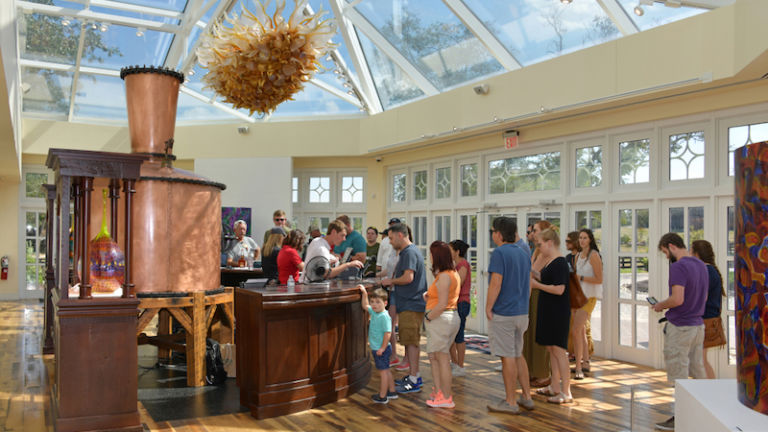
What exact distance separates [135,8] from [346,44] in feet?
11.1

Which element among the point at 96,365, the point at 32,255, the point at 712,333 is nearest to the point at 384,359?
the point at 96,365

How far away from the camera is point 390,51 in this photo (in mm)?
9305

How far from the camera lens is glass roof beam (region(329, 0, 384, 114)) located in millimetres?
9234

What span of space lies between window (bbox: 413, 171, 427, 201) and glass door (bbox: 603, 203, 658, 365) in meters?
3.80

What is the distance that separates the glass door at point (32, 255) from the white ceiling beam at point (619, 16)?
11.6 metres

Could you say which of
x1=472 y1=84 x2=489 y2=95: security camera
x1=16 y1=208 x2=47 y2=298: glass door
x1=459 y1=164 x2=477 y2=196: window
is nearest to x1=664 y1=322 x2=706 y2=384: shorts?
x1=472 y1=84 x2=489 y2=95: security camera

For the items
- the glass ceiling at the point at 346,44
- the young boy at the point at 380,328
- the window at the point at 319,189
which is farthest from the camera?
the window at the point at 319,189

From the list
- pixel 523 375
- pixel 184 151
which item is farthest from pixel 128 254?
pixel 184 151

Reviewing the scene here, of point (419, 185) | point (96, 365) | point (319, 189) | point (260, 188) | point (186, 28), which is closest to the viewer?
point (96, 365)

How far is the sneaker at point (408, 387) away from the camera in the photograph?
17.7 feet

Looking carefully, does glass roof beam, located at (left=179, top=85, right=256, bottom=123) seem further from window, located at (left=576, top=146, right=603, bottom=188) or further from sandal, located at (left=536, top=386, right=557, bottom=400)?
sandal, located at (left=536, top=386, right=557, bottom=400)

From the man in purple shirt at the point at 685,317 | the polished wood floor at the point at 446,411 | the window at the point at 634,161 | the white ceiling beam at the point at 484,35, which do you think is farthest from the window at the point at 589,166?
the man in purple shirt at the point at 685,317

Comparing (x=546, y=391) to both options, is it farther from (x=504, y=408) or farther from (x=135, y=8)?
(x=135, y=8)

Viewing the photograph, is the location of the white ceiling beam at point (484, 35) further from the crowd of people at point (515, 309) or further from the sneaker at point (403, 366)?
the sneaker at point (403, 366)
